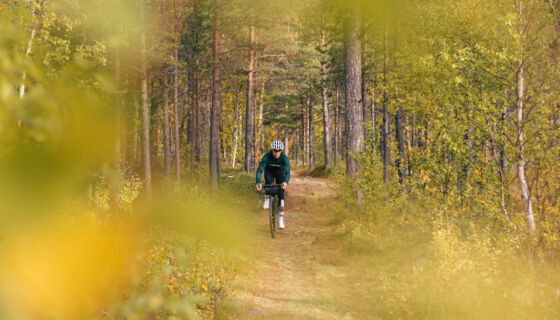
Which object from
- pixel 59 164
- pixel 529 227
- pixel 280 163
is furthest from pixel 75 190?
pixel 280 163

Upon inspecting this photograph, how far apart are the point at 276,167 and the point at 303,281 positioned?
3.80 m

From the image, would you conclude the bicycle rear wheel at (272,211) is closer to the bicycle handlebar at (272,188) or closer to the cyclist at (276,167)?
the cyclist at (276,167)

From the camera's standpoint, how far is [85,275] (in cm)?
71

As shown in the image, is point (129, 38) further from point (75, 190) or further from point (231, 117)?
point (231, 117)

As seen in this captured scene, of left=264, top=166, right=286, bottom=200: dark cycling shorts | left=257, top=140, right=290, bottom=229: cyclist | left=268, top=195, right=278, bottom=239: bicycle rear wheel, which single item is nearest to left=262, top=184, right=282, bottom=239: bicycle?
left=268, top=195, right=278, bottom=239: bicycle rear wheel

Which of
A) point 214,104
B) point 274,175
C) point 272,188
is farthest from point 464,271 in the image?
point 214,104

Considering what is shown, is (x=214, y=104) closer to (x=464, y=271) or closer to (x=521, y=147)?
(x=521, y=147)

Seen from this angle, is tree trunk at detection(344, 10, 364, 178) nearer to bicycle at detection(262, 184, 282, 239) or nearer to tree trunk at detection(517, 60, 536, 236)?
bicycle at detection(262, 184, 282, 239)

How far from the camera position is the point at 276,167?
37.5ft

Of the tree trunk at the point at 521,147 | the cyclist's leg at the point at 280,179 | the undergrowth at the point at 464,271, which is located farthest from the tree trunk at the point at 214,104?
the tree trunk at the point at 521,147

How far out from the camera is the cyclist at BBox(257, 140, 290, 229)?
10.4 metres

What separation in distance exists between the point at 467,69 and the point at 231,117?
39.9m

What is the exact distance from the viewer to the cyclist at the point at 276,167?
10.4 meters

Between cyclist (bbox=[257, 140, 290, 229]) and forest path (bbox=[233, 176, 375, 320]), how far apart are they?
153cm
